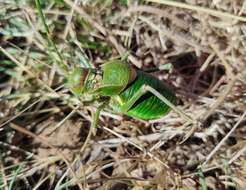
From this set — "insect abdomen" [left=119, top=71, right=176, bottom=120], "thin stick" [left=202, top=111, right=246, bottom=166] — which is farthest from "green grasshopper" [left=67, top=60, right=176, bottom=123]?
"thin stick" [left=202, top=111, right=246, bottom=166]

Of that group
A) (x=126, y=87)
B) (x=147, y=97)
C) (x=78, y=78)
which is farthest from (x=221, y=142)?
(x=78, y=78)

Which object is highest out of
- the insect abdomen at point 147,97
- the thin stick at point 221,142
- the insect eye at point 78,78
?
the insect eye at point 78,78

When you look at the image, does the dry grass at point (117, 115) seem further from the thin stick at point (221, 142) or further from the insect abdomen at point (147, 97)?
the insect abdomen at point (147, 97)

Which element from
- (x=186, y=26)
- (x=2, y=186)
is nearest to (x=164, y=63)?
(x=186, y=26)

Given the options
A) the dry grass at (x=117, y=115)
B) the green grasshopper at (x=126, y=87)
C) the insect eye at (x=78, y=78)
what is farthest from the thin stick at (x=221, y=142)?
the insect eye at (x=78, y=78)

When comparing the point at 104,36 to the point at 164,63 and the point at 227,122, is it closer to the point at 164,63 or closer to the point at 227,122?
the point at 164,63

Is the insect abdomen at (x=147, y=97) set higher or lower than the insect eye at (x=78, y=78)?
lower

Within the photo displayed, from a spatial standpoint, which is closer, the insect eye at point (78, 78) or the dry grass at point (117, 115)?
the insect eye at point (78, 78)
